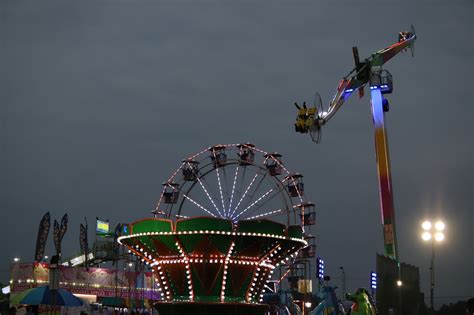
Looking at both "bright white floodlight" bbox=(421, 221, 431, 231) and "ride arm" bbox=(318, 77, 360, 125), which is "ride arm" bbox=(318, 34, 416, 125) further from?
"bright white floodlight" bbox=(421, 221, 431, 231)

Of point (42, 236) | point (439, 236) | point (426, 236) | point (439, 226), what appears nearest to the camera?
point (439, 226)

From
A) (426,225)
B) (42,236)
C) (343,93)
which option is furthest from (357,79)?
(42,236)

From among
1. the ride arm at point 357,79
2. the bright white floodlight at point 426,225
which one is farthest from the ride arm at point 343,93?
the bright white floodlight at point 426,225

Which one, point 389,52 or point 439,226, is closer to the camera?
point 439,226

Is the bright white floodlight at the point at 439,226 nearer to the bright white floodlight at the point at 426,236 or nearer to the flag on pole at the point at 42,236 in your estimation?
the bright white floodlight at the point at 426,236

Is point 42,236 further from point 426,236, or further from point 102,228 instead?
point 426,236

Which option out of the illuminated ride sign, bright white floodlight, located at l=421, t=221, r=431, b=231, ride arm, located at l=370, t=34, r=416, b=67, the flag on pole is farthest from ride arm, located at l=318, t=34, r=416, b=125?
the illuminated ride sign

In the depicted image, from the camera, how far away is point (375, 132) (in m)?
37.5

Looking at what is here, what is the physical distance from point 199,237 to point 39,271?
29.9 metres

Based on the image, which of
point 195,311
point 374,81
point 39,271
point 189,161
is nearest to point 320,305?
point 195,311

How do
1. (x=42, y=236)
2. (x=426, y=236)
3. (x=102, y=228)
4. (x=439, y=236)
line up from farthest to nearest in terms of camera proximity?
(x=102, y=228)
(x=42, y=236)
(x=426, y=236)
(x=439, y=236)

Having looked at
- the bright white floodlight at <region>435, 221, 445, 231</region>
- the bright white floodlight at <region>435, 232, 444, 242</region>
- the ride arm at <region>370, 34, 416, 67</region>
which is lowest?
the bright white floodlight at <region>435, 232, 444, 242</region>

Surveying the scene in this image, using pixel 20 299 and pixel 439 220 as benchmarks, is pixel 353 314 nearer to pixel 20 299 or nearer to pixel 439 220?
pixel 439 220

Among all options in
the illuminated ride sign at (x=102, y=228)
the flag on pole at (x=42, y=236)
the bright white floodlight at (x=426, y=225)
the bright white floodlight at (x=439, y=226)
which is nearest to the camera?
the bright white floodlight at (x=439, y=226)
